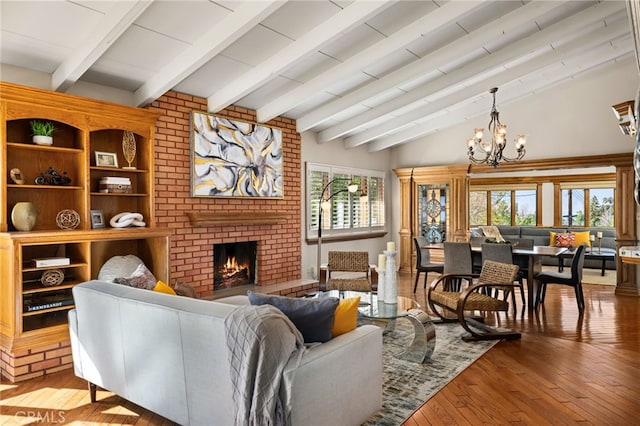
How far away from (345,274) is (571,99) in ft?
15.2

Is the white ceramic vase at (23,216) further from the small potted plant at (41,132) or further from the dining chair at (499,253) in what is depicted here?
the dining chair at (499,253)

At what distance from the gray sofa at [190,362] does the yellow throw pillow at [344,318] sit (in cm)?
4

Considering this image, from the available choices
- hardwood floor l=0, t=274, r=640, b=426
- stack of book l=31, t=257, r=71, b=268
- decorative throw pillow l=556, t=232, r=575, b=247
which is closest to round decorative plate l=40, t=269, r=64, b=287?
stack of book l=31, t=257, r=71, b=268

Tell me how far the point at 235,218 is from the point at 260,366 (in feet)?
11.2

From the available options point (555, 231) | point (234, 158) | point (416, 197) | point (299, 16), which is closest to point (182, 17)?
point (299, 16)

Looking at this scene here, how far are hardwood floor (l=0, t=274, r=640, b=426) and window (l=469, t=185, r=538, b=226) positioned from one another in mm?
7263

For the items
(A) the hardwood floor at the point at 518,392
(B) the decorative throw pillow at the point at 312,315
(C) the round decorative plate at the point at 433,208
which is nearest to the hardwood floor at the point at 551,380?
(A) the hardwood floor at the point at 518,392

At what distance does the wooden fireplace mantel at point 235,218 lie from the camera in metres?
4.88

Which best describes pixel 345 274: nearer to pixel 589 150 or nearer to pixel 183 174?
pixel 183 174

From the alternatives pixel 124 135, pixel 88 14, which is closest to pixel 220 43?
pixel 88 14

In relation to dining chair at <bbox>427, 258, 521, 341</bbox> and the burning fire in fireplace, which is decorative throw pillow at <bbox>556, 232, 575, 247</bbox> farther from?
the burning fire in fireplace

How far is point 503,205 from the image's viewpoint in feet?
38.3

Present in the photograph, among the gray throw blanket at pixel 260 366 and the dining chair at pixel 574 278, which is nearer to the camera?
the gray throw blanket at pixel 260 366

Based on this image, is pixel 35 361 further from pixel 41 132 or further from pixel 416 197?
pixel 416 197
